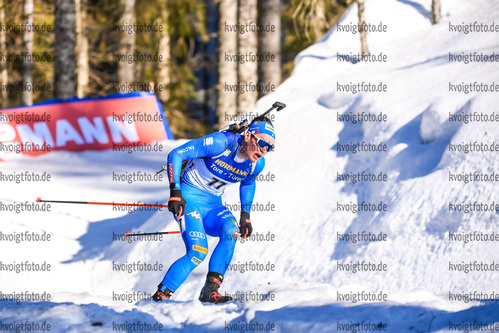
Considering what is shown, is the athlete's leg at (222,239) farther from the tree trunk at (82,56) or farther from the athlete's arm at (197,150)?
the tree trunk at (82,56)

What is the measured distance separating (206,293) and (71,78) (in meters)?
11.2

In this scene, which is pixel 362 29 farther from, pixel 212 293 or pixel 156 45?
pixel 156 45

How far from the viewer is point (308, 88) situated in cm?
1112

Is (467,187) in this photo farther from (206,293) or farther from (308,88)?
(308,88)

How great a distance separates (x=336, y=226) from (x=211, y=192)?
2.11 meters

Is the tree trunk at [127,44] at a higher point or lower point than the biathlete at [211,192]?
higher

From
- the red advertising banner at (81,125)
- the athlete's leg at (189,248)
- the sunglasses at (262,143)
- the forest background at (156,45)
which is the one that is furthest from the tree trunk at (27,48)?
the sunglasses at (262,143)

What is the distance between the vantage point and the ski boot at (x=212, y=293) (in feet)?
18.4

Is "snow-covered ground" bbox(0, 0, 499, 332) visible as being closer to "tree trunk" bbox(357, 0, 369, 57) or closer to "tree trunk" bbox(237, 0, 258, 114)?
"tree trunk" bbox(357, 0, 369, 57)

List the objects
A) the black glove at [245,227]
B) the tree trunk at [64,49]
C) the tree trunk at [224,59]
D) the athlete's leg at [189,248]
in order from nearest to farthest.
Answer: the athlete's leg at [189,248]
the black glove at [245,227]
the tree trunk at [64,49]
the tree trunk at [224,59]

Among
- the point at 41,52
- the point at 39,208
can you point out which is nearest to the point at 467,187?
the point at 39,208

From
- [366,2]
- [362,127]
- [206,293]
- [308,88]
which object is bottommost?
[206,293]

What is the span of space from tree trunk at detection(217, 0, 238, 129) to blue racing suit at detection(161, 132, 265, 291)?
9.00 meters

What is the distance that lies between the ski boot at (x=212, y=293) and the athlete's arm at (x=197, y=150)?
101cm
